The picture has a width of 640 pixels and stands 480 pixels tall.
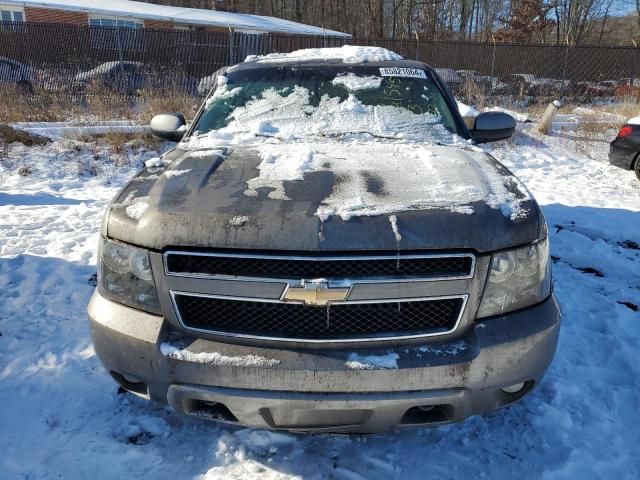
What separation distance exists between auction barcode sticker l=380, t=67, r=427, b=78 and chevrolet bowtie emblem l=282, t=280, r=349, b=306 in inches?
90.5

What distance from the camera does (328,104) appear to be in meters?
3.35

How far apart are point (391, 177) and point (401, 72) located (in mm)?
1623

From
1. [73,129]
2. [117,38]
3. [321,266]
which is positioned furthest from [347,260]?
[117,38]

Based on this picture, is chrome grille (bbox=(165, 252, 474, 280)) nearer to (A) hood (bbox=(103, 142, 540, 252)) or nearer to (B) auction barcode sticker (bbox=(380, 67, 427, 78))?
(A) hood (bbox=(103, 142, 540, 252))

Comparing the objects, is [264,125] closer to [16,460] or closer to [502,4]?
[16,460]

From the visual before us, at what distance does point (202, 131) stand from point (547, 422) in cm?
272

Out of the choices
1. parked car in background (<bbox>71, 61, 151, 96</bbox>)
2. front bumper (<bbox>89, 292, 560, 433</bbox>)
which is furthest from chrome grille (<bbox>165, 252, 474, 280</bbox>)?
parked car in background (<bbox>71, 61, 151, 96</bbox>)

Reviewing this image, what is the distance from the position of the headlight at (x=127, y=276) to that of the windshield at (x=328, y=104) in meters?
1.29

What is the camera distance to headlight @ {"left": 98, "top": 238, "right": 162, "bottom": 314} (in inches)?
77.1

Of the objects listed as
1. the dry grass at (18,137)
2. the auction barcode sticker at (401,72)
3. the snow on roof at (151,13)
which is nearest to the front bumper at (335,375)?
the auction barcode sticker at (401,72)

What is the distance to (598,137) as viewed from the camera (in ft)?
34.4

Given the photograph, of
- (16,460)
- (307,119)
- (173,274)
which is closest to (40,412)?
(16,460)

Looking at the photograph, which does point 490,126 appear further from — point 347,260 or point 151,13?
point 151,13

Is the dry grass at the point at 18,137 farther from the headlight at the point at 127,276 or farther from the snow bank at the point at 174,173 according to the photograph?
the headlight at the point at 127,276
